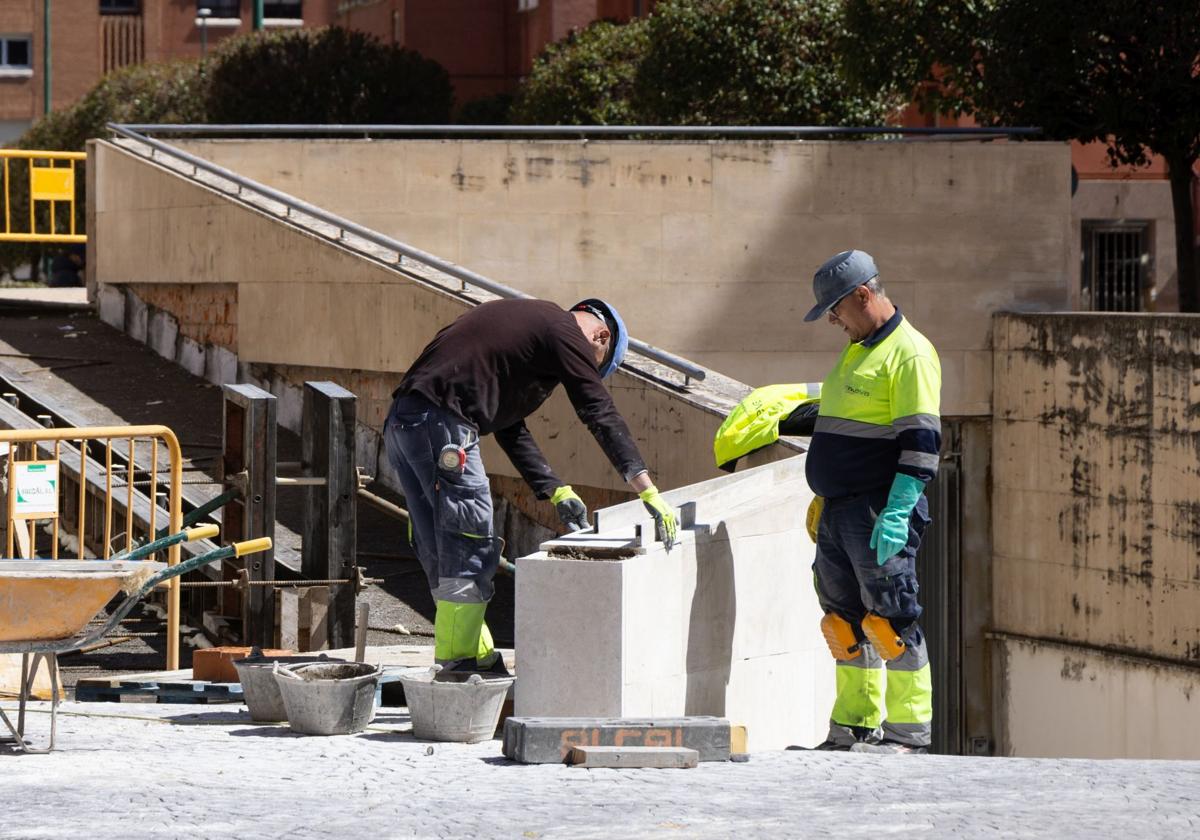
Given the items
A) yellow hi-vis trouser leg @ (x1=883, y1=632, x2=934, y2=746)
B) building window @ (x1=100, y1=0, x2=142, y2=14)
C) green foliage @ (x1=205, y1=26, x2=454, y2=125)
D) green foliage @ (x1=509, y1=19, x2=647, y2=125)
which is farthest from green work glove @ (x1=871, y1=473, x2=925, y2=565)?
building window @ (x1=100, y1=0, x2=142, y2=14)

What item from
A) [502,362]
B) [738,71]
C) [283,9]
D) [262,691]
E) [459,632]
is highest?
[283,9]

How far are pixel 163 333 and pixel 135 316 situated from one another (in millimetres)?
533

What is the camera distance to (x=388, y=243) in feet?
38.4

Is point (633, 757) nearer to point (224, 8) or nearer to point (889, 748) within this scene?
point (889, 748)

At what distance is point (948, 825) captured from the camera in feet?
15.8

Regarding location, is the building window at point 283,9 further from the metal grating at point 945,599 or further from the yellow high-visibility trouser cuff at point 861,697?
the yellow high-visibility trouser cuff at point 861,697

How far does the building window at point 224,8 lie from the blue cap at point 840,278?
4519 cm

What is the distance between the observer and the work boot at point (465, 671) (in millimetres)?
6203

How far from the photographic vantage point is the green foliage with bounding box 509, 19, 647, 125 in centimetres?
2400

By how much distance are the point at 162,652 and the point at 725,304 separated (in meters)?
7.11

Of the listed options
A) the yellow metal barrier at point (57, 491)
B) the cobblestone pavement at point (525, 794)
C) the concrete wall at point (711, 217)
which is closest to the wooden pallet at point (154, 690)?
the yellow metal barrier at point (57, 491)

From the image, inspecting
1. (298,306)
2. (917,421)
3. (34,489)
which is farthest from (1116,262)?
(917,421)

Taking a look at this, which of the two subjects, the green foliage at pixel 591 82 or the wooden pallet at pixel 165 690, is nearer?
the wooden pallet at pixel 165 690

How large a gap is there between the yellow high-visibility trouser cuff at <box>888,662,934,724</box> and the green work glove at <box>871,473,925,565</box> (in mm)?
431
